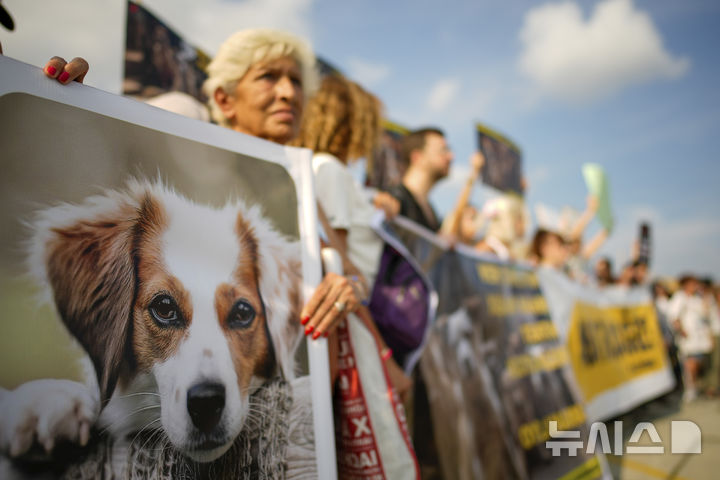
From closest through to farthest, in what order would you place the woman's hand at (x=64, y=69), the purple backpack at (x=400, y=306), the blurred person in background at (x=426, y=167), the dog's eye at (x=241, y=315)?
the woman's hand at (x=64, y=69)
the dog's eye at (x=241, y=315)
the purple backpack at (x=400, y=306)
the blurred person in background at (x=426, y=167)

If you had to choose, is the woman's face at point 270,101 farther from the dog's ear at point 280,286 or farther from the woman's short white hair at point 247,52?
the dog's ear at point 280,286

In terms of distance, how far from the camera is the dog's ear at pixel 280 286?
1.03 meters

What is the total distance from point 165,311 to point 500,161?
3769 mm

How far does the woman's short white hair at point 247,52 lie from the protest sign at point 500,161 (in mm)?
2574

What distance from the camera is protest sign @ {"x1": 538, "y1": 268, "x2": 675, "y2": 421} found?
12.1 feet

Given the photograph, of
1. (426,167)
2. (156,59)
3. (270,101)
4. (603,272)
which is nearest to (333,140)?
(270,101)

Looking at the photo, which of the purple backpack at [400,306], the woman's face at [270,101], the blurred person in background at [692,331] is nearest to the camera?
the woman's face at [270,101]

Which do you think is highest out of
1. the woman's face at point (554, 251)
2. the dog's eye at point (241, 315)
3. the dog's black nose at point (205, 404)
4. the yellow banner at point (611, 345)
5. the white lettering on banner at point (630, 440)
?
the woman's face at point (554, 251)

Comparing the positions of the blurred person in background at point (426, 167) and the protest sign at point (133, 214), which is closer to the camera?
the protest sign at point (133, 214)

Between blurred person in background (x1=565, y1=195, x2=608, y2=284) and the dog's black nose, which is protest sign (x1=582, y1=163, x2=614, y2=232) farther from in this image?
the dog's black nose

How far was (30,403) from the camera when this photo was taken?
2.18ft

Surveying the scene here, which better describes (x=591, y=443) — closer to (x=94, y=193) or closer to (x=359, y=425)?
(x=359, y=425)

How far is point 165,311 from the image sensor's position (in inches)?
33.9

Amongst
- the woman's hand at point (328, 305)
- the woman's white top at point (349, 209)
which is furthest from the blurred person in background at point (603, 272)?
the woman's hand at point (328, 305)
